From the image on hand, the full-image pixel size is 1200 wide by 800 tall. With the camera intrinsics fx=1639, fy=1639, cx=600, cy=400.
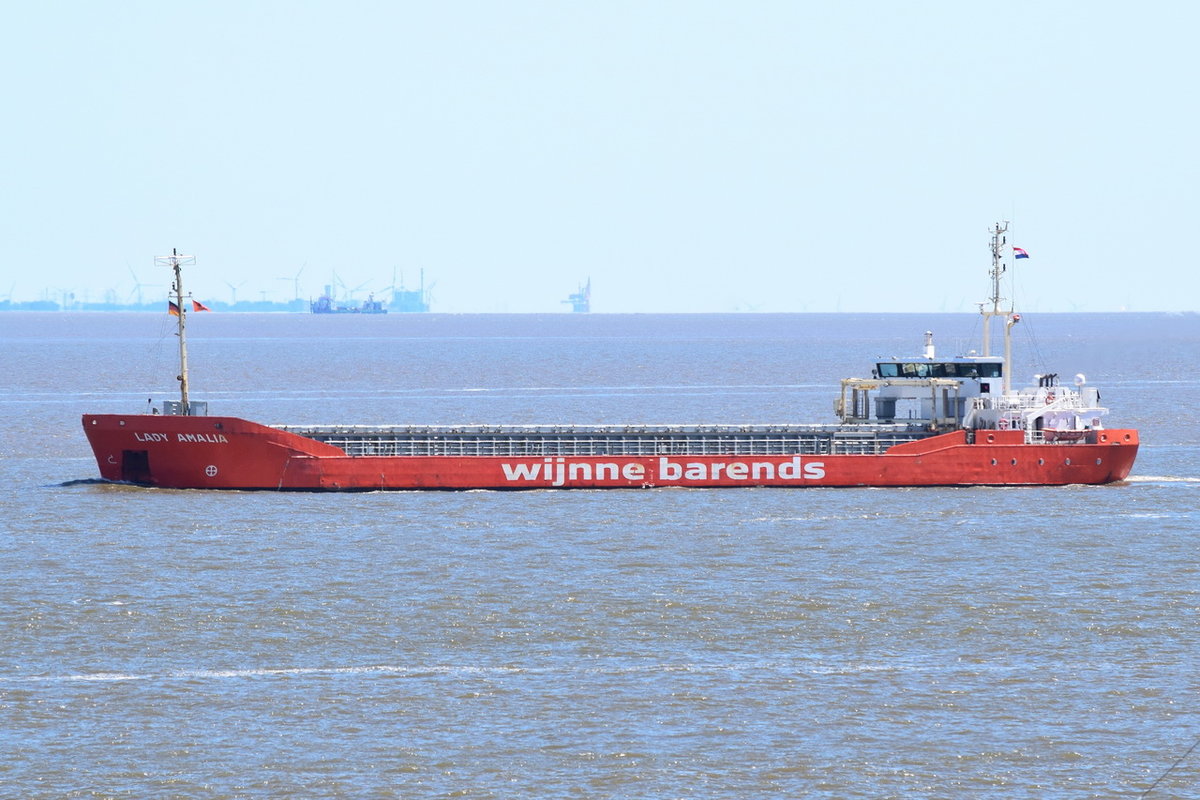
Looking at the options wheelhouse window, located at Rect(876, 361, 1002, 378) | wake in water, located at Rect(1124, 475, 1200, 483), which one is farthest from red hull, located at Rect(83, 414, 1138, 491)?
wheelhouse window, located at Rect(876, 361, 1002, 378)

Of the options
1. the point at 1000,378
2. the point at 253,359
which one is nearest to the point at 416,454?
the point at 1000,378

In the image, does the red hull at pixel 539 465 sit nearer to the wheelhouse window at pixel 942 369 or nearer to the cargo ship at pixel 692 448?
the cargo ship at pixel 692 448

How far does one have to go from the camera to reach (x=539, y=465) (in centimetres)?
5591

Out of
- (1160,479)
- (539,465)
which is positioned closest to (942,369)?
(1160,479)

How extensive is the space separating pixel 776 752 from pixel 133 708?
37.2ft

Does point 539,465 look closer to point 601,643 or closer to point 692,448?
point 692,448

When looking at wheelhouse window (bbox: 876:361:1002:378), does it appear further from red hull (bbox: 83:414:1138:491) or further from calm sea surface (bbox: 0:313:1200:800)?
calm sea surface (bbox: 0:313:1200:800)

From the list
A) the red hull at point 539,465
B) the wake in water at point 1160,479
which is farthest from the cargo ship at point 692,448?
the wake in water at point 1160,479

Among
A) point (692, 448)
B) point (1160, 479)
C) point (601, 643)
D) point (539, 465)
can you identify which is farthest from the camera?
point (1160, 479)

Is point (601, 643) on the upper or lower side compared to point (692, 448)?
lower

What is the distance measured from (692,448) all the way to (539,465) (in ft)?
19.7

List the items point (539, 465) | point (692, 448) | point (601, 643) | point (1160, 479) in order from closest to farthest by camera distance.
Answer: point (601, 643)
point (539, 465)
point (692, 448)
point (1160, 479)

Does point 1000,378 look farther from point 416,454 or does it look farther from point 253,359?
point 253,359

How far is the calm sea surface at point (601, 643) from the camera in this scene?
2633 centimetres
